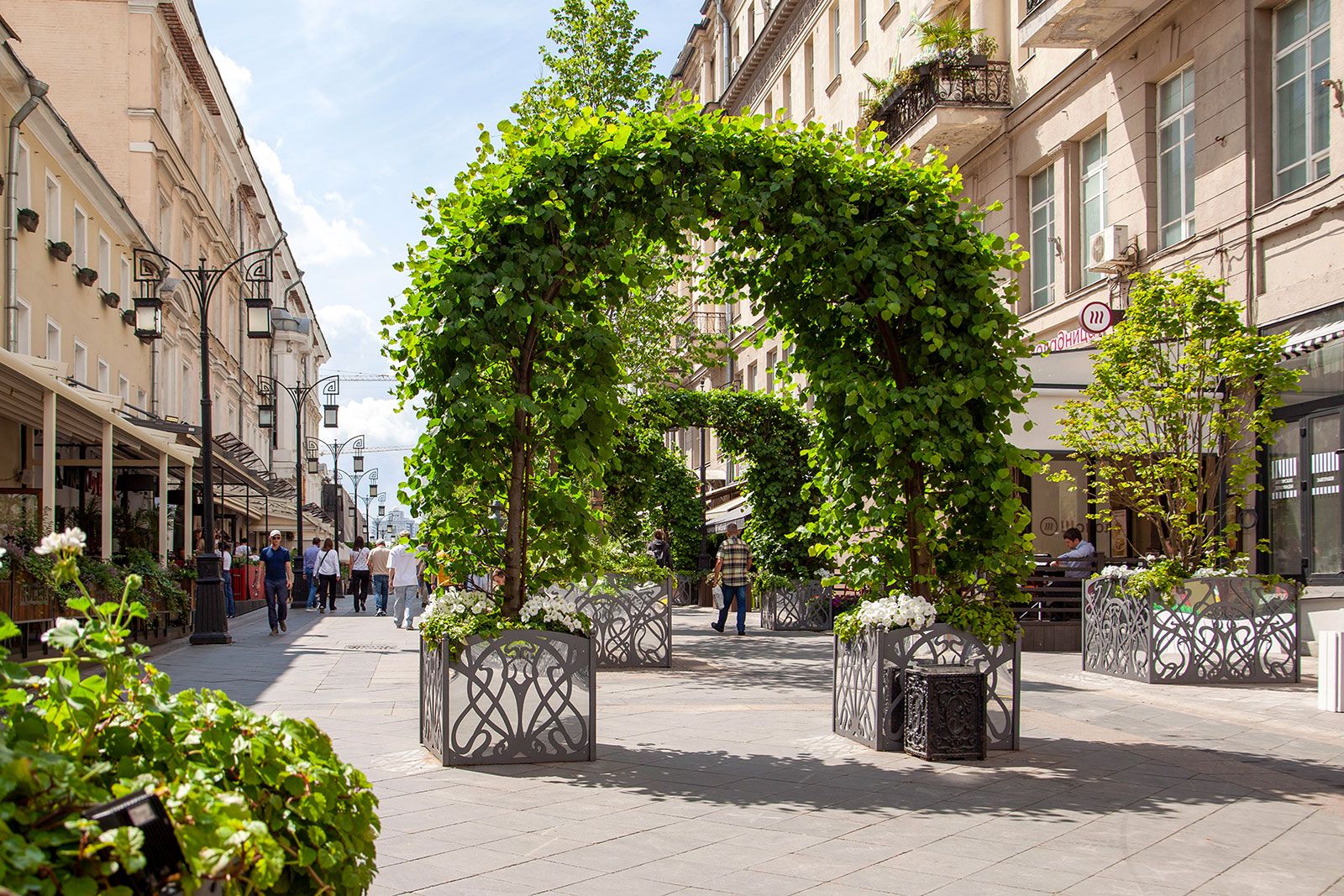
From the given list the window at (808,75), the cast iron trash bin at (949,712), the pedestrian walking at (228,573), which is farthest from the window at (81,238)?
the cast iron trash bin at (949,712)

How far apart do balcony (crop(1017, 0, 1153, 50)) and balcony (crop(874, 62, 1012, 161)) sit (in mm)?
2448

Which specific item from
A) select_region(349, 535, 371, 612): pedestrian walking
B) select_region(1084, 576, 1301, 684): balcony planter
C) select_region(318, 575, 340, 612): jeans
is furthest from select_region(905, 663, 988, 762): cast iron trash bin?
select_region(349, 535, 371, 612): pedestrian walking

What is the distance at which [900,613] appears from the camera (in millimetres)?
8672

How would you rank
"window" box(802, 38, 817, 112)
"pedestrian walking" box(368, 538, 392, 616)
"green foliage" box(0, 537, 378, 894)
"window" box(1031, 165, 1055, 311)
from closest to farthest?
"green foliage" box(0, 537, 378, 894), "window" box(1031, 165, 1055, 311), "pedestrian walking" box(368, 538, 392, 616), "window" box(802, 38, 817, 112)

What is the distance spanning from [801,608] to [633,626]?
21.5 feet

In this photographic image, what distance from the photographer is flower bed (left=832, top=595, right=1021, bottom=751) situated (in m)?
8.56

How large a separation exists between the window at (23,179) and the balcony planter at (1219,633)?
17.9 meters

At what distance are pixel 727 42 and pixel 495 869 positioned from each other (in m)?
41.8

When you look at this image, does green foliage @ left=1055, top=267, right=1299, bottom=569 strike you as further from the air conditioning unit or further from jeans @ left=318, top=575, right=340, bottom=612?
jeans @ left=318, top=575, right=340, bottom=612

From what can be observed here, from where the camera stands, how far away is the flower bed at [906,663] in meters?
8.56

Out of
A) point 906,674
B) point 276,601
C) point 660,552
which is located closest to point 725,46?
point 660,552

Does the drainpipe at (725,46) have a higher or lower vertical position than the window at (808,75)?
higher

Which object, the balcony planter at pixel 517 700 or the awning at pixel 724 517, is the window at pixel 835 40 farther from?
the balcony planter at pixel 517 700

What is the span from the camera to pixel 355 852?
2.81 meters
